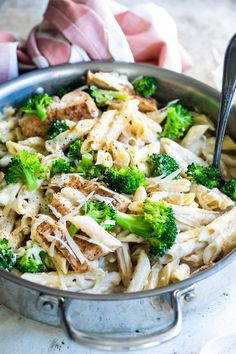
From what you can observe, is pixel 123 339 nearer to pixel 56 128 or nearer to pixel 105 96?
pixel 56 128

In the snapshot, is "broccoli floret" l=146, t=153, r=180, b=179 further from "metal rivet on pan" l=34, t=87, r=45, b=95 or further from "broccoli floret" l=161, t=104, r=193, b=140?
"metal rivet on pan" l=34, t=87, r=45, b=95

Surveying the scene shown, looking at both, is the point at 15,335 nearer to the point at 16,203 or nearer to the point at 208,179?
the point at 16,203

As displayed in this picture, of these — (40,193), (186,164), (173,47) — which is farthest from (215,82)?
(40,193)

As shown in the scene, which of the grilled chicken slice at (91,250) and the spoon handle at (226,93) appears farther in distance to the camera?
the spoon handle at (226,93)

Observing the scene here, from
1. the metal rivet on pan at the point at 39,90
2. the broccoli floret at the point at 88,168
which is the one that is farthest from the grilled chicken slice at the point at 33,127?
the broccoli floret at the point at 88,168

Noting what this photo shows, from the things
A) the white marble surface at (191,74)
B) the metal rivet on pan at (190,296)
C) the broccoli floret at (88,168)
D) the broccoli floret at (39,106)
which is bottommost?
the white marble surface at (191,74)

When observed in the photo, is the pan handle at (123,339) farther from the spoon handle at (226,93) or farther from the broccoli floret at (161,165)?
the spoon handle at (226,93)
